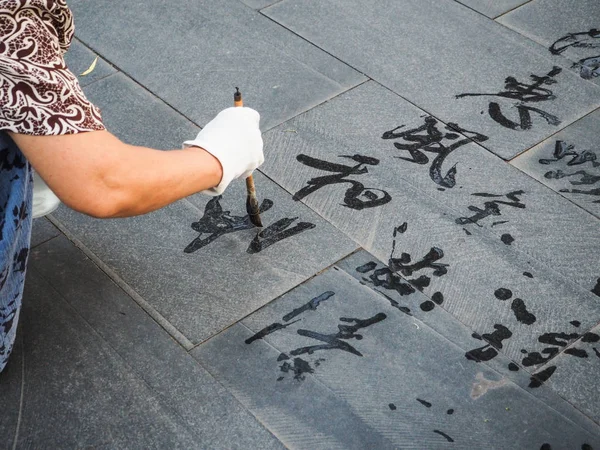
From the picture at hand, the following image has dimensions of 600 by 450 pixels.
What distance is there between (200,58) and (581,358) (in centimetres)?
209

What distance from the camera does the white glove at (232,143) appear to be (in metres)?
1.96

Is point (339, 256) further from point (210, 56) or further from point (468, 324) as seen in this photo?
point (210, 56)

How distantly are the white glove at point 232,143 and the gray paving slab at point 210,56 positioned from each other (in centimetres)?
97

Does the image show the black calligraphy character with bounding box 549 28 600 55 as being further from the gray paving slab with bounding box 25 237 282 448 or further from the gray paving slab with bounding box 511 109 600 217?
the gray paving slab with bounding box 25 237 282 448

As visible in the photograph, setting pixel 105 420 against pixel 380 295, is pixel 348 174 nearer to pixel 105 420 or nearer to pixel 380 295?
pixel 380 295

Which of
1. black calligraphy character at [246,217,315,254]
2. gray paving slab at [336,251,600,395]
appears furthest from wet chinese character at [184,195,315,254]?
gray paving slab at [336,251,600,395]

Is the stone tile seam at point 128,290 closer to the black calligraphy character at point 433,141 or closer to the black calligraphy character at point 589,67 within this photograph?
the black calligraphy character at point 433,141

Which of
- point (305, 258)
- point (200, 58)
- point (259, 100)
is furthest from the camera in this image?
point (200, 58)

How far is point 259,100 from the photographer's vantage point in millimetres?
3189

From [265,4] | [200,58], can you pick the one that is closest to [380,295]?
[200,58]

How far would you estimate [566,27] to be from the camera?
367cm

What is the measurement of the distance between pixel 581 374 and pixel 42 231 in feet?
6.05

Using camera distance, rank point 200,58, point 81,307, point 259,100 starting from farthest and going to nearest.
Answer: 1. point 200,58
2. point 259,100
3. point 81,307

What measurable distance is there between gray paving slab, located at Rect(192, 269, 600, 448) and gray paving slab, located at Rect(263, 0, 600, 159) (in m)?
1.05
